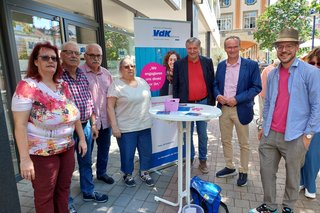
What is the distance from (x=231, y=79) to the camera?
9.45 feet

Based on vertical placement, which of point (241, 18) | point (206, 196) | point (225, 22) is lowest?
point (206, 196)

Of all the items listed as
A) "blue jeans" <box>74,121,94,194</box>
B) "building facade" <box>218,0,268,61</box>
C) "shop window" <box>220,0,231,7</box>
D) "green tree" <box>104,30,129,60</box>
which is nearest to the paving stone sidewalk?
"blue jeans" <box>74,121,94,194</box>

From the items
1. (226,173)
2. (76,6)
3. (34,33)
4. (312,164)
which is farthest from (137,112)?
(76,6)

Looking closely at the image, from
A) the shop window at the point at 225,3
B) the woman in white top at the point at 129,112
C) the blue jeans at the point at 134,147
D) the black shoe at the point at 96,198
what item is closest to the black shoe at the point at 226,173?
the blue jeans at the point at 134,147

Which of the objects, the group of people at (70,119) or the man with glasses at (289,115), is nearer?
the group of people at (70,119)

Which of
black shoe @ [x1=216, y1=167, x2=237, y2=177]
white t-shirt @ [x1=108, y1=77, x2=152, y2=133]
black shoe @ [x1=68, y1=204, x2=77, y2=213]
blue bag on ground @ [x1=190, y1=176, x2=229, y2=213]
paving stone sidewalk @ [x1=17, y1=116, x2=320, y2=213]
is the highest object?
white t-shirt @ [x1=108, y1=77, x2=152, y2=133]

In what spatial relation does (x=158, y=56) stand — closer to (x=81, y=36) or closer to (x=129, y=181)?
(x=129, y=181)

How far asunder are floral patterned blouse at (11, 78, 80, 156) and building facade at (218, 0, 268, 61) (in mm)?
32368

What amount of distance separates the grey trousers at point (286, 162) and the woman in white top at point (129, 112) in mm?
1339

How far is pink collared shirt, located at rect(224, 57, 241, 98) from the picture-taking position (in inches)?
112

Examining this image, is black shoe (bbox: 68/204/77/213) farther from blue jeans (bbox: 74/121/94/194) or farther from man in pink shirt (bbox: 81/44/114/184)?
man in pink shirt (bbox: 81/44/114/184)

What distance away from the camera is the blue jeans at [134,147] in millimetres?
2854

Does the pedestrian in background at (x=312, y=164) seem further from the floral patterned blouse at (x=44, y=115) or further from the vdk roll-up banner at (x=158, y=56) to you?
the floral patterned blouse at (x=44, y=115)

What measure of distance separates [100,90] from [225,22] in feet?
117
